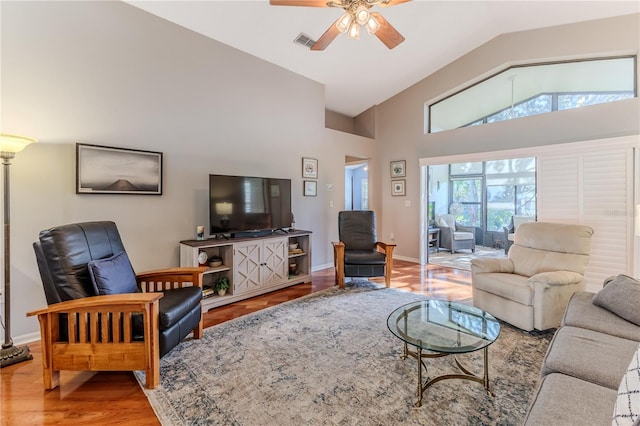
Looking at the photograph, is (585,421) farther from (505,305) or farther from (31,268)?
(31,268)

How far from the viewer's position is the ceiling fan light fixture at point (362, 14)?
80.2 inches

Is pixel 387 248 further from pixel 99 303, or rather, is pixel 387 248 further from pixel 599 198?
pixel 99 303

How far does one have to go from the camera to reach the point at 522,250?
312 centimetres

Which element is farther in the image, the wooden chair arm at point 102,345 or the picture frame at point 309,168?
the picture frame at point 309,168

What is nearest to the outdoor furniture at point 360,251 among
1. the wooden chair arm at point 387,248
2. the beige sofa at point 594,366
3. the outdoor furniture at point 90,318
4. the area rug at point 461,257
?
the wooden chair arm at point 387,248

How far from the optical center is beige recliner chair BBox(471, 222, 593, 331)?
2.46m

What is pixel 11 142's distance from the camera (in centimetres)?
204

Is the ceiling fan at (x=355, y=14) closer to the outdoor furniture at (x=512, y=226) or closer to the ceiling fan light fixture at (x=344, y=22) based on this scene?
the ceiling fan light fixture at (x=344, y=22)

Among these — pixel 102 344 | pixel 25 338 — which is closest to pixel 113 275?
pixel 102 344

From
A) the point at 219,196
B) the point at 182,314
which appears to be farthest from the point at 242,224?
the point at 182,314

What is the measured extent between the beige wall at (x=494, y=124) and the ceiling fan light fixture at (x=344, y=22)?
3.32 metres

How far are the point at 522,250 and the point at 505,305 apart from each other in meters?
0.81

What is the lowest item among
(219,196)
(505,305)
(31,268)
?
(505,305)

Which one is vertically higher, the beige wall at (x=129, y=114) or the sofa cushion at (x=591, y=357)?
the beige wall at (x=129, y=114)
